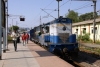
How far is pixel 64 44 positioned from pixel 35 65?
17.2 feet

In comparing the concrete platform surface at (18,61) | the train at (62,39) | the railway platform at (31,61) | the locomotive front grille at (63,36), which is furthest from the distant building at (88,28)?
the concrete platform surface at (18,61)

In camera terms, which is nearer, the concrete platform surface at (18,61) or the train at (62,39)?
the concrete platform surface at (18,61)

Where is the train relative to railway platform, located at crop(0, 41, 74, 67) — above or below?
above

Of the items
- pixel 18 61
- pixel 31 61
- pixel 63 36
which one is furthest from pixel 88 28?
pixel 18 61

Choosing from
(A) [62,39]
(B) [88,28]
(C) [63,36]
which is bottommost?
(A) [62,39]

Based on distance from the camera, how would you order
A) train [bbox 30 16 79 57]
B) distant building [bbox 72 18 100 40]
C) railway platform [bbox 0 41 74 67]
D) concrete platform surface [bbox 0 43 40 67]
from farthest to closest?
1. distant building [bbox 72 18 100 40]
2. train [bbox 30 16 79 57]
3. railway platform [bbox 0 41 74 67]
4. concrete platform surface [bbox 0 43 40 67]

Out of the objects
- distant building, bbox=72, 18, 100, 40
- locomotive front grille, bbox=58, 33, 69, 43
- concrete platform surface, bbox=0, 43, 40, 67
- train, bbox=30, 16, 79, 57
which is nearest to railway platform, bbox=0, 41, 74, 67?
concrete platform surface, bbox=0, 43, 40, 67

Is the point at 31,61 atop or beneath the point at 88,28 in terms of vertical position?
beneath

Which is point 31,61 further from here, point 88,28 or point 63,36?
point 88,28

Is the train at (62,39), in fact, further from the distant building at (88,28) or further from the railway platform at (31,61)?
the distant building at (88,28)

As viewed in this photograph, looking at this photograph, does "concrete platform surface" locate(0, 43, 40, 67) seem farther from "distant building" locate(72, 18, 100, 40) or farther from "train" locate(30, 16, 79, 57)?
"distant building" locate(72, 18, 100, 40)

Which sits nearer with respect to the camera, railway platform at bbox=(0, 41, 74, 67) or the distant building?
railway platform at bbox=(0, 41, 74, 67)

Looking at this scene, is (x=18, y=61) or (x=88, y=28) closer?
(x=18, y=61)

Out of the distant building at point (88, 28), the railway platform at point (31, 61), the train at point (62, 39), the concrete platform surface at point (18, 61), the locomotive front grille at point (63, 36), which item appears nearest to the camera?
the concrete platform surface at point (18, 61)
